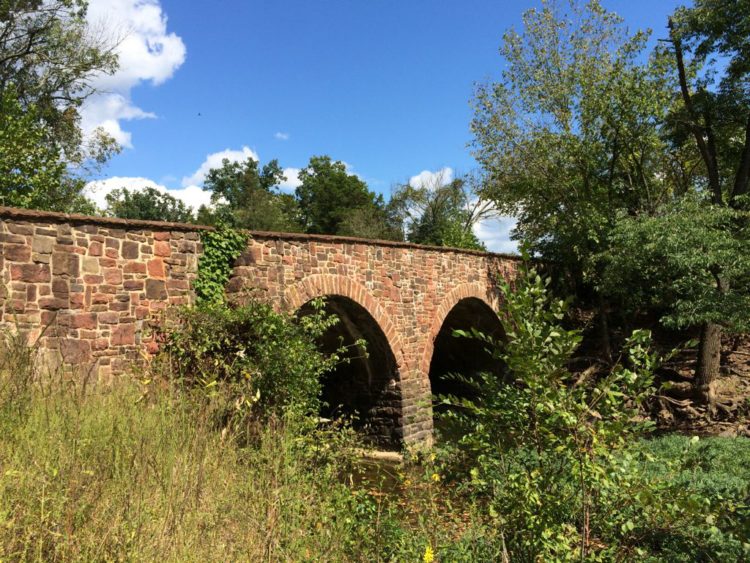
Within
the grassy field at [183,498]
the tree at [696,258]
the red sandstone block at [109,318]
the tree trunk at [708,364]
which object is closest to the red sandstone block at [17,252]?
the red sandstone block at [109,318]

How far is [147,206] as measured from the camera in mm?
30812

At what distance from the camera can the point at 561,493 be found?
2.61 metres

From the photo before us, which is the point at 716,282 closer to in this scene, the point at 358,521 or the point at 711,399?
the point at 711,399

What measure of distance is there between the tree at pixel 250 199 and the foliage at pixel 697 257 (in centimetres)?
2237

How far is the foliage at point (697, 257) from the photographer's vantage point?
336 inches

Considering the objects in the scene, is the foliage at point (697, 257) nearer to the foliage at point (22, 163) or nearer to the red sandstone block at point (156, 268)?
the red sandstone block at point (156, 268)

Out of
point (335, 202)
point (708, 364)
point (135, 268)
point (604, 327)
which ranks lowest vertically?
point (708, 364)

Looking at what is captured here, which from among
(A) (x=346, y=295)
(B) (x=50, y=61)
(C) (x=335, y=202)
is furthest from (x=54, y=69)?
(C) (x=335, y=202)

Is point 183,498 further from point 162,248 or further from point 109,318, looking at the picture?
point 162,248

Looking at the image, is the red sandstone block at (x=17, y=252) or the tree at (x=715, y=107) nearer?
the red sandstone block at (x=17, y=252)

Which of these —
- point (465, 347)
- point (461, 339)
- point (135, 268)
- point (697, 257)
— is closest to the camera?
point (135, 268)

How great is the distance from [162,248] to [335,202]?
29321mm

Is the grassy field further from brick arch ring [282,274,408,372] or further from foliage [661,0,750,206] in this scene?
foliage [661,0,750,206]

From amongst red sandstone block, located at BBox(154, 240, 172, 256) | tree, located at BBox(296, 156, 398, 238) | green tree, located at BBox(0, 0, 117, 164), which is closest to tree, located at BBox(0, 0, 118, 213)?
green tree, located at BBox(0, 0, 117, 164)
